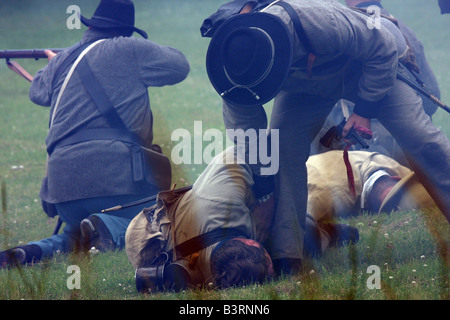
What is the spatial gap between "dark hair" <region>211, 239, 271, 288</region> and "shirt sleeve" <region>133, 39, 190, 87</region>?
2275mm

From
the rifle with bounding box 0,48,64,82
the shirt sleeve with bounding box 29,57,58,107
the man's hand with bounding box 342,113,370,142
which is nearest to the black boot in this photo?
the shirt sleeve with bounding box 29,57,58,107

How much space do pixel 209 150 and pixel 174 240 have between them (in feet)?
16.8

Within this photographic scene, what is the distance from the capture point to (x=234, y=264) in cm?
350

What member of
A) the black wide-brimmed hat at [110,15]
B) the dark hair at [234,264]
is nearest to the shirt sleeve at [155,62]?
the black wide-brimmed hat at [110,15]

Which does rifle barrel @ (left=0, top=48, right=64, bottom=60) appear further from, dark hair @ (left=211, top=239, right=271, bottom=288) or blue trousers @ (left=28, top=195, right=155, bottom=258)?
dark hair @ (left=211, top=239, right=271, bottom=288)

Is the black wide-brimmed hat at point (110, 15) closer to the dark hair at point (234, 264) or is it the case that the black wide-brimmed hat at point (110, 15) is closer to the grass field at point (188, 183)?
the grass field at point (188, 183)

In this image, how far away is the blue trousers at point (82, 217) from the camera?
4949 millimetres

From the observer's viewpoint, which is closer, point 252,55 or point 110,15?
point 252,55

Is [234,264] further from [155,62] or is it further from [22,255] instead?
[155,62]

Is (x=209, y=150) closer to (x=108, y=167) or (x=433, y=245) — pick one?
(x=108, y=167)

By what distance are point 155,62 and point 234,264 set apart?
7.94ft

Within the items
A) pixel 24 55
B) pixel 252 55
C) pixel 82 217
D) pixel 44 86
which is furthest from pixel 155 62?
pixel 252 55

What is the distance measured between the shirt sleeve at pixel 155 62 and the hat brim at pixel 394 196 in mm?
1936
